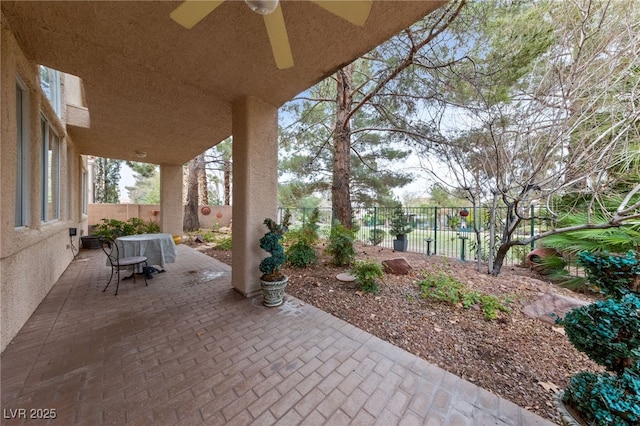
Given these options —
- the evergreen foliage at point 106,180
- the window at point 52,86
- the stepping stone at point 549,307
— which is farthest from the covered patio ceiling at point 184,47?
the evergreen foliage at point 106,180

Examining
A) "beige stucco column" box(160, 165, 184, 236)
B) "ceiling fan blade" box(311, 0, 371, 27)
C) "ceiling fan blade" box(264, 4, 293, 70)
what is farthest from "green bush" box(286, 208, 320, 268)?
"beige stucco column" box(160, 165, 184, 236)

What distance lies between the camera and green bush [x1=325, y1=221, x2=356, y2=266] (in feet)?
15.1

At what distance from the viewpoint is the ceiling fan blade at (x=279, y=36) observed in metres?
1.61

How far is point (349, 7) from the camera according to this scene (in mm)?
1548

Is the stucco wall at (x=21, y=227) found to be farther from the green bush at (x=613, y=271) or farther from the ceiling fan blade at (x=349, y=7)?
the green bush at (x=613, y=271)

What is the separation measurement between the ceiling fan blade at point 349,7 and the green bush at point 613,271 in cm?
208

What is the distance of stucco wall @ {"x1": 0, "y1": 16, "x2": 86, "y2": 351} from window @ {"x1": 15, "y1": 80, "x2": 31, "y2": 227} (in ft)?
0.12

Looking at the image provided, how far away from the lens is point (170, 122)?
4152 mm

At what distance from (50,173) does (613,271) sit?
22.6 feet

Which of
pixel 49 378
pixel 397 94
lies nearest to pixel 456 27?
pixel 397 94

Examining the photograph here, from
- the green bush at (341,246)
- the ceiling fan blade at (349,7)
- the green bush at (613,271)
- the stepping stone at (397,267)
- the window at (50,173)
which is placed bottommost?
the stepping stone at (397,267)

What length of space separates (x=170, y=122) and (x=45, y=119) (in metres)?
1.61

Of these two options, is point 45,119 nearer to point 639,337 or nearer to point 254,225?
point 254,225

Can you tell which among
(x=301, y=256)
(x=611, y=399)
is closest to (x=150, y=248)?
(x=301, y=256)
